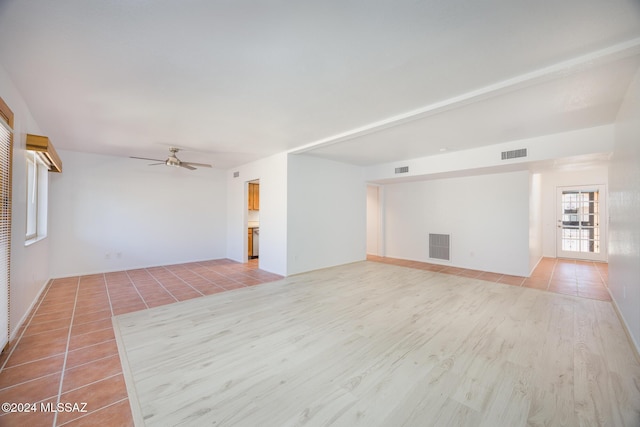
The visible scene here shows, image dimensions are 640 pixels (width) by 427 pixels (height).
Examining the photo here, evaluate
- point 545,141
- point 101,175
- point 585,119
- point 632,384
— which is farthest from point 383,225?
point 101,175

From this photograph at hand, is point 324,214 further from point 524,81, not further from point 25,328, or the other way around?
point 25,328

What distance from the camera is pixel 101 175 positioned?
17.7 ft

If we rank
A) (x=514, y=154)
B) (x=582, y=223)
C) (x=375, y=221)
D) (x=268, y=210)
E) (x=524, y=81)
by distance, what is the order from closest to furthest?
(x=524, y=81), (x=514, y=154), (x=268, y=210), (x=582, y=223), (x=375, y=221)

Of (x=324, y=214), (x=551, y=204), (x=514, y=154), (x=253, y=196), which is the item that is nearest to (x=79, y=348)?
(x=324, y=214)

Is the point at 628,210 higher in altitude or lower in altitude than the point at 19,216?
higher

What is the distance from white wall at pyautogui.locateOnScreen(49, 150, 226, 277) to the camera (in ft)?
16.5

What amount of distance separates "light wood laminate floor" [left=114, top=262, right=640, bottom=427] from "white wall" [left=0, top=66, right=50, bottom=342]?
102 centimetres

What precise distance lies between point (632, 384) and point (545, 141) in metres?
3.47

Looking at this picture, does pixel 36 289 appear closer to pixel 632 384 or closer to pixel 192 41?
pixel 192 41

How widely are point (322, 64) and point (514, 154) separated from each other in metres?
3.96

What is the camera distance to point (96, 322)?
295 cm

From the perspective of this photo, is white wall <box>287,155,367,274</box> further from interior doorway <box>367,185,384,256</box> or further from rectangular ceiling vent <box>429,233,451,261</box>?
rectangular ceiling vent <box>429,233,451,261</box>

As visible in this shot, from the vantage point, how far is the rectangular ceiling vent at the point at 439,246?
→ 6.20m

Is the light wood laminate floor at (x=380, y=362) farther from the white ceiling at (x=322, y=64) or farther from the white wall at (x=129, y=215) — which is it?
the white wall at (x=129, y=215)
